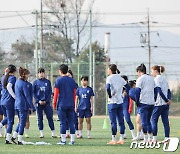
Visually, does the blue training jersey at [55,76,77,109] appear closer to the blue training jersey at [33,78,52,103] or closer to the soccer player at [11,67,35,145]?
the soccer player at [11,67,35,145]

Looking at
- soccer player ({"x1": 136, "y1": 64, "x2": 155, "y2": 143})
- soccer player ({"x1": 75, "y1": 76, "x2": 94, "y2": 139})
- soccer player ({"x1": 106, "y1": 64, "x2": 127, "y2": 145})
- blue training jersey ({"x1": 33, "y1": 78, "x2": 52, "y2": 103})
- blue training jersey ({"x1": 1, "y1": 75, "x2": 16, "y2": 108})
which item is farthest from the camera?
soccer player ({"x1": 75, "y1": 76, "x2": 94, "y2": 139})

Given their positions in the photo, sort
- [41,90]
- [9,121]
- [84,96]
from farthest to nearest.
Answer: [84,96], [41,90], [9,121]

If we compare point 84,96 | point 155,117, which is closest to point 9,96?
point 84,96

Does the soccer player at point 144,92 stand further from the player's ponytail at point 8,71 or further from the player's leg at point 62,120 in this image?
the player's ponytail at point 8,71

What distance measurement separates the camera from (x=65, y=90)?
22.8 m

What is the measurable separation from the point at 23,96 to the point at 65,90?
1185 mm

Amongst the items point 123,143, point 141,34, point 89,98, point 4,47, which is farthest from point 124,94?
point 4,47

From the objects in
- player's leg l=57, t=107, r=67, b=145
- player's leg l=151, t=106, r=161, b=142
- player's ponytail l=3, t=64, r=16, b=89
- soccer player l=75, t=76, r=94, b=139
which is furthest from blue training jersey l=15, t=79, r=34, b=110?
soccer player l=75, t=76, r=94, b=139

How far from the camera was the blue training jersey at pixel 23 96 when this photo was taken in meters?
23.0

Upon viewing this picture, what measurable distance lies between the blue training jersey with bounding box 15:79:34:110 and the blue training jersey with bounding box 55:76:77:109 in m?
0.81

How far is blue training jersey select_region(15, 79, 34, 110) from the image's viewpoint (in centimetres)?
2303

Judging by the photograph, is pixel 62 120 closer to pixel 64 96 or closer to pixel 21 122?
pixel 64 96

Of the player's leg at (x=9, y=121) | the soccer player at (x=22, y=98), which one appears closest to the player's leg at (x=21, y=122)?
the soccer player at (x=22, y=98)

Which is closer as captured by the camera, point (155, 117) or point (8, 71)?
point (155, 117)
